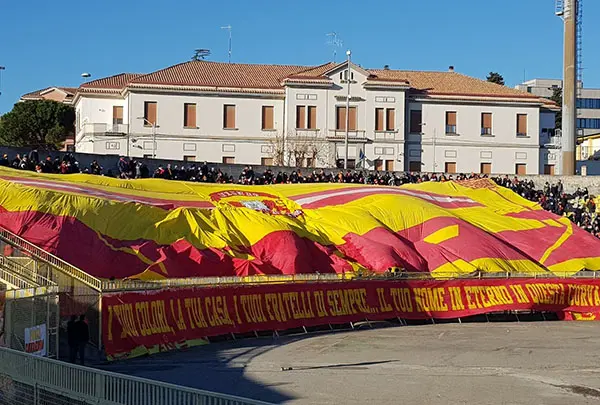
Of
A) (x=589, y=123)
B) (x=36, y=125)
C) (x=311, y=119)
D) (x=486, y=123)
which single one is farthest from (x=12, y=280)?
(x=589, y=123)

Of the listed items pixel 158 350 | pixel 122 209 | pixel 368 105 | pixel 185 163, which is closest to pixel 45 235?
pixel 122 209

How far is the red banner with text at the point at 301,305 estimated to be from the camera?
21.2m

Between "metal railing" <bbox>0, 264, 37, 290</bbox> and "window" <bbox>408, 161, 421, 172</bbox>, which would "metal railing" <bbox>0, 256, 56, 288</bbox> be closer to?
"metal railing" <bbox>0, 264, 37, 290</bbox>

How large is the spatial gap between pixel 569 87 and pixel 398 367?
3826cm

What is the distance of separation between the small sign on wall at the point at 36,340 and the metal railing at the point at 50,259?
6.90ft

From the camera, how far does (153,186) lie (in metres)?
31.5

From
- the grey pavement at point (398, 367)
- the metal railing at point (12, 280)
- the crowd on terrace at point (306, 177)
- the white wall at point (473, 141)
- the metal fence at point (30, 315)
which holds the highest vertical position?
the white wall at point (473, 141)

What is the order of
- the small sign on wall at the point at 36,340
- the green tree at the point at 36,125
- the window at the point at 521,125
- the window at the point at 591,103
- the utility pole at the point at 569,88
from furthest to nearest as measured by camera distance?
the window at the point at 591,103 < the green tree at the point at 36,125 < the window at the point at 521,125 < the utility pole at the point at 569,88 < the small sign on wall at the point at 36,340

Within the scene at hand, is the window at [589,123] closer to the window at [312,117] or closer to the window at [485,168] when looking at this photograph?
the window at [485,168]

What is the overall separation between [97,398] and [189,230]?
16.8 meters

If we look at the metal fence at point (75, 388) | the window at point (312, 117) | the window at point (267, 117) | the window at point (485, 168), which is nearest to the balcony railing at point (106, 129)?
the window at point (267, 117)

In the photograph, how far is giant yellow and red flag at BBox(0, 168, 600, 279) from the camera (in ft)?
81.4

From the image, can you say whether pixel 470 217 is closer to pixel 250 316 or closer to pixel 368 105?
pixel 250 316

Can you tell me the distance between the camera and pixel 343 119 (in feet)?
198
